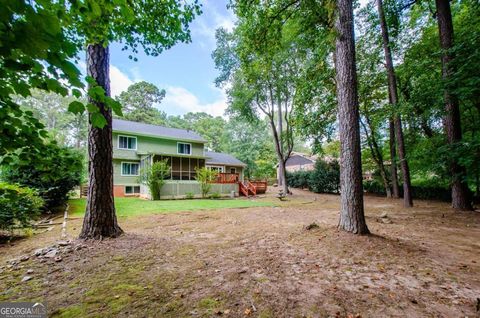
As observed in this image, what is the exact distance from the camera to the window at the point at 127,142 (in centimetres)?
1645

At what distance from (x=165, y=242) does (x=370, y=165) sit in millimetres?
17291

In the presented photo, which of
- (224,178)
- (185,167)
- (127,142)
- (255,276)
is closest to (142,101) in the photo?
(127,142)

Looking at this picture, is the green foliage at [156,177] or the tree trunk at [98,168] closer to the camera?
the tree trunk at [98,168]

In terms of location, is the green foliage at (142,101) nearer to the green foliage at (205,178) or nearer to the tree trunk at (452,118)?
the green foliage at (205,178)

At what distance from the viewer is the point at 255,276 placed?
8.77 ft

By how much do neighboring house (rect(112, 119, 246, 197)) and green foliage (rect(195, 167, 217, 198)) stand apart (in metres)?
0.40

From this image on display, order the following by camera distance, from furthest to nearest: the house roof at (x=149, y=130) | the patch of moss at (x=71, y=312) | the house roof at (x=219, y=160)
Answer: the house roof at (x=219, y=160)
the house roof at (x=149, y=130)
the patch of moss at (x=71, y=312)

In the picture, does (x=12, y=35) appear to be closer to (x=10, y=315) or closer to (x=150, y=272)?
(x=10, y=315)

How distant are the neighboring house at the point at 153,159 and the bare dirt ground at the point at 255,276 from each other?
34.6 feet

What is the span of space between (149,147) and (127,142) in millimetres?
1768

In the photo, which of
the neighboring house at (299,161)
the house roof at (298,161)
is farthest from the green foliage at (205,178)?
the house roof at (298,161)

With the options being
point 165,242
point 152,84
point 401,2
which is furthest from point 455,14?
point 152,84

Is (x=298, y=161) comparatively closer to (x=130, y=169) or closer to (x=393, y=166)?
(x=393, y=166)

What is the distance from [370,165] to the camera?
1656 centimetres
